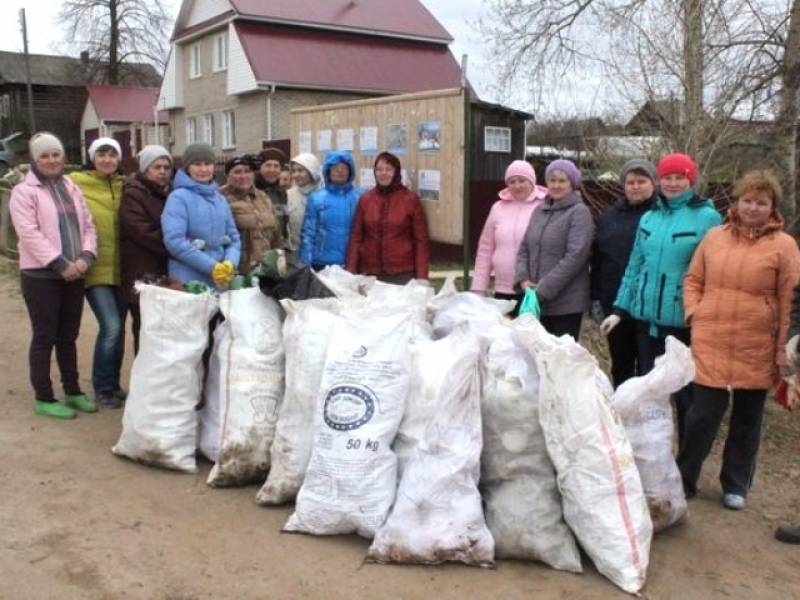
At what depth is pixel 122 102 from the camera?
121 ft

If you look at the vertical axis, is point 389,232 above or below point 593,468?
above

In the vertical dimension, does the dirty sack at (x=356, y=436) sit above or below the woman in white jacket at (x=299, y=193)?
below

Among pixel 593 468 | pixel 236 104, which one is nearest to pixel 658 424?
pixel 593 468

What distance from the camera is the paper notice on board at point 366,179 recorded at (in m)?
5.88

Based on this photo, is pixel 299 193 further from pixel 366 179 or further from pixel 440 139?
pixel 440 139

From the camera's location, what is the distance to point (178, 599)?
273cm

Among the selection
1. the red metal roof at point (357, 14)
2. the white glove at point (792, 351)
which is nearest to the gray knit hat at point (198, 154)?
the white glove at point (792, 351)

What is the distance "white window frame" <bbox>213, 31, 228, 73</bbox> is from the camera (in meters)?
25.1

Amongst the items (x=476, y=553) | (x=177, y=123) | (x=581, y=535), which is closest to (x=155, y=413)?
(x=476, y=553)

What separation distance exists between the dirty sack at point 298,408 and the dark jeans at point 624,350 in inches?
59.3

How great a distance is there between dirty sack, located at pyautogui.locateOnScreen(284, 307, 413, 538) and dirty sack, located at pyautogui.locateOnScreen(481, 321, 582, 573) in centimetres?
36

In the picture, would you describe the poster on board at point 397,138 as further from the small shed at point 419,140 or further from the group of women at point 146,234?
the group of women at point 146,234

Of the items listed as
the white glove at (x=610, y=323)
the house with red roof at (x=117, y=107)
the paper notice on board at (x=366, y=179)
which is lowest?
the white glove at (x=610, y=323)

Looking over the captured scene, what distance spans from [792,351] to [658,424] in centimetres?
62
